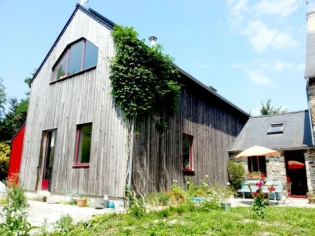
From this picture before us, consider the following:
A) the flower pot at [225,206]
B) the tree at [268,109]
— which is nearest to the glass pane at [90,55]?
the flower pot at [225,206]

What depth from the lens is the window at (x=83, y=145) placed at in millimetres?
8633

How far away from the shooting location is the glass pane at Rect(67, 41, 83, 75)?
993cm

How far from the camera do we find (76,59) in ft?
33.1

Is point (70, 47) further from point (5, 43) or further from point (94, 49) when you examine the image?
point (5, 43)

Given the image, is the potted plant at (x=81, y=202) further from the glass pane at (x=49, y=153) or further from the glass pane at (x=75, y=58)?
the glass pane at (x=75, y=58)

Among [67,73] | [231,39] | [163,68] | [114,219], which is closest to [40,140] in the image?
[67,73]

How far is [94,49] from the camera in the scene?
940cm

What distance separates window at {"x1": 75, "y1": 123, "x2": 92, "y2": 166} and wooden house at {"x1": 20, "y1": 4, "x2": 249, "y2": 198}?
0.11 ft

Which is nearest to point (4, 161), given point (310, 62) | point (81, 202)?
point (81, 202)

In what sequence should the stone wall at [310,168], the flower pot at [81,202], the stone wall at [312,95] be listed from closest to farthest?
1. the flower pot at [81,202]
2. the stone wall at [312,95]
3. the stone wall at [310,168]

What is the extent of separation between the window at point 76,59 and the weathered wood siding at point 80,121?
0.80ft

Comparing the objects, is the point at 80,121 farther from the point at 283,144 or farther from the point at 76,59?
the point at 283,144

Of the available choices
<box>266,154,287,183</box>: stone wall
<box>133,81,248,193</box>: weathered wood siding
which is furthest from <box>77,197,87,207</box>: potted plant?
<box>266,154,287,183</box>: stone wall

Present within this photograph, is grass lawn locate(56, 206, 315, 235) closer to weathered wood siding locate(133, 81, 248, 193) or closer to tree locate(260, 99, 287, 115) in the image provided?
weathered wood siding locate(133, 81, 248, 193)
